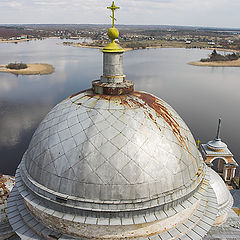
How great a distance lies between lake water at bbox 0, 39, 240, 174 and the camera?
30.6m

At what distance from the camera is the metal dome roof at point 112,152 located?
6758 mm

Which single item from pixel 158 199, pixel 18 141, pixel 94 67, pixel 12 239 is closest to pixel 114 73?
pixel 158 199

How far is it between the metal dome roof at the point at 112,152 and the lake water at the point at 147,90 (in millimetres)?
19625

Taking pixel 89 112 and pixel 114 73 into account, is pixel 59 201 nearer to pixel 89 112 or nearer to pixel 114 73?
pixel 89 112

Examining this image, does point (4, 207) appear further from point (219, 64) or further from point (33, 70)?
point (219, 64)

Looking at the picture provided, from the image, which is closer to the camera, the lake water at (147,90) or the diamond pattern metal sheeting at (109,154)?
the diamond pattern metal sheeting at (109,154)

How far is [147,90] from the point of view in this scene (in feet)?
153

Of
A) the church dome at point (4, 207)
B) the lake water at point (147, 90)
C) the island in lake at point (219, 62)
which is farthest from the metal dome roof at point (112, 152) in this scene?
the island in lake at point (219, 62)

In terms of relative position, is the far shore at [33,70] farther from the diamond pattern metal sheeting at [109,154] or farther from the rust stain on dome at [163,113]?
the diamond pattern metal sheeting at [109,154]

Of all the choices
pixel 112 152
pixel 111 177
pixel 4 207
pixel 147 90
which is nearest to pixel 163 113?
pixel 112 152

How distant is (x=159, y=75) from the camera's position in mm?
60500

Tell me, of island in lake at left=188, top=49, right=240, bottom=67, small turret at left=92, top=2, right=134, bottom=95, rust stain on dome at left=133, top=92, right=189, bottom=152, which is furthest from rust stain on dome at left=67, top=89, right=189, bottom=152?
island in lake at left=188, top=49, right=240, bottom=67

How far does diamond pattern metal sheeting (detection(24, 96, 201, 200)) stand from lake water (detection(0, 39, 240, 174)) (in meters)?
19.8

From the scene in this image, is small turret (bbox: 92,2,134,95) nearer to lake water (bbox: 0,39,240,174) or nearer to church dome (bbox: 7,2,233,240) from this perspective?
church dome (bbox: 7,2,233,240)
